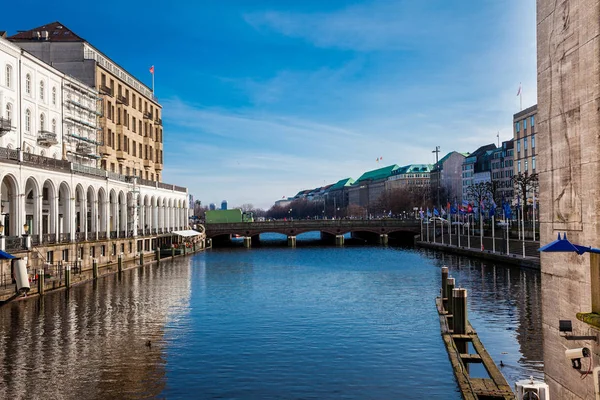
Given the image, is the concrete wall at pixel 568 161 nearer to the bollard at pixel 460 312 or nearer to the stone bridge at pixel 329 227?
the bollard at pixel 460 312

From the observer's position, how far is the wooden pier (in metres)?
20.1

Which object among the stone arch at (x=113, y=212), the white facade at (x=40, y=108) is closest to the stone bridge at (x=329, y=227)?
the stone arch at (x=113, y=212)

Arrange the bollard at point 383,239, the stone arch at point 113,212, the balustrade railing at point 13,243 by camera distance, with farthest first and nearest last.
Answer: the bollard at point 383,239
the stone arch at point 113,212
the balustrade railing at point 13,243

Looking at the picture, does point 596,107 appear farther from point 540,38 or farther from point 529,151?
point 529,151

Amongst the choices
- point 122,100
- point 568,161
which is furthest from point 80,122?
point 568,161

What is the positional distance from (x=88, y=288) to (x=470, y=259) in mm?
51480

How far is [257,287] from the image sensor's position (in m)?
53.4

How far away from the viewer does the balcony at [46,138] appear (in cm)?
6500

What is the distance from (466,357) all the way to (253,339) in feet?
36.0

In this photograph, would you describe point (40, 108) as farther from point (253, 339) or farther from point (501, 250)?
point (501, 250)

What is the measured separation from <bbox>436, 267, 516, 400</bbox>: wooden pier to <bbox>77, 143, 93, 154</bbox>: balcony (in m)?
55.2

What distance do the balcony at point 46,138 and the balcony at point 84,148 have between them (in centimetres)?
906

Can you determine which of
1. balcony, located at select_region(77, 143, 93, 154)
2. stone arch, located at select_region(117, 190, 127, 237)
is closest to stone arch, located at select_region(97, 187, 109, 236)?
balcony, located at select_region(77, 143, 93, 154)

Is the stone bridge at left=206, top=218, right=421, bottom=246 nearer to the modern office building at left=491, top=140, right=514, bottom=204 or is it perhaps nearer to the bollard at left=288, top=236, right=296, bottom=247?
the bollard at left=288, top=236, right=296, bottom=247
